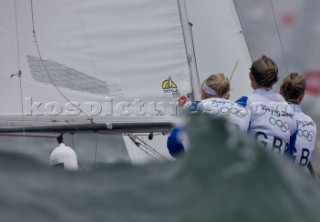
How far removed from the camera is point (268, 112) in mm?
4469

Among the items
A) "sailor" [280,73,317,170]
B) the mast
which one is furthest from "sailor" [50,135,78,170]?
the mast

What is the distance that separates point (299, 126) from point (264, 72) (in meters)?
0.27

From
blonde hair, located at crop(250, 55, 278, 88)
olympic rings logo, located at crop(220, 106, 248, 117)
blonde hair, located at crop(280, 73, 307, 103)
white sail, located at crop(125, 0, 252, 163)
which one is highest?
white sail, located at crop(125, 0, 252, 163)

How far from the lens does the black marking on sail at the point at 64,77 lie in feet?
18.8

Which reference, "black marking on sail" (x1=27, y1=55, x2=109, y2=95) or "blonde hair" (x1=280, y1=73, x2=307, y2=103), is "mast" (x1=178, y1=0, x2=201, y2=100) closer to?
"black marking on sail" (x1=27, y1=55, x2=109, y2=95)

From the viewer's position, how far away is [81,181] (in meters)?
3.57

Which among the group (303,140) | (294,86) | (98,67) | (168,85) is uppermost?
(98,67)

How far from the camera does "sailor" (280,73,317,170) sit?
4566mm

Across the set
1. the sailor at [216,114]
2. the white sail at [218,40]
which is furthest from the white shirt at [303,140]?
the white sail at [218,40]

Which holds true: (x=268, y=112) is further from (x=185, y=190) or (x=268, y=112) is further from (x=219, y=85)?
(x=185, y=190)

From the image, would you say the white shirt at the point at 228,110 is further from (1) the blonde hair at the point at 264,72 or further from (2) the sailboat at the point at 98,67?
(2) the sailboat at the point at 98,67

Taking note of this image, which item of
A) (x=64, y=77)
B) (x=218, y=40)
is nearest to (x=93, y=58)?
(x=64, y=77)

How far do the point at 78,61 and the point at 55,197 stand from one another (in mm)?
2424

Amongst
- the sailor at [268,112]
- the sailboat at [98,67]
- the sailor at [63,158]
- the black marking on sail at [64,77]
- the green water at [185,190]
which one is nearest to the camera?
the green water at [185,190]
